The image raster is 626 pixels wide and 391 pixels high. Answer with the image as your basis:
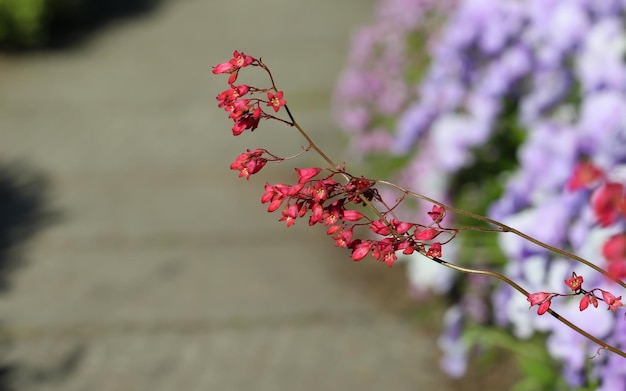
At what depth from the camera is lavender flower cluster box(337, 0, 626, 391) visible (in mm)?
1986

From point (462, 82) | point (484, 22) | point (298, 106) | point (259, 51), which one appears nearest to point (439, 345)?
point (462, 82)

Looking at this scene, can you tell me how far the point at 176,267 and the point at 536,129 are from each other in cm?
197

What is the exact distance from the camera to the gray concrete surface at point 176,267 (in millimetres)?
3328

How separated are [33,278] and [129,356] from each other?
88 cm

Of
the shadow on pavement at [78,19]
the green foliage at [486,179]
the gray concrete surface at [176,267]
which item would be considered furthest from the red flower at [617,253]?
the shadow on pavement at [78,19]

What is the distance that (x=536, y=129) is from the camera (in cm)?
272

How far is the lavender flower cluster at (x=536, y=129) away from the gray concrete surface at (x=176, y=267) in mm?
456

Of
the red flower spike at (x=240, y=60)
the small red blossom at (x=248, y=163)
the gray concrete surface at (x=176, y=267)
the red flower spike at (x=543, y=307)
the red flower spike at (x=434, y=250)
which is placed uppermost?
the gray concrete surface at (x=176, y=267)

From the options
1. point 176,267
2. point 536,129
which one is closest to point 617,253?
point 536,129

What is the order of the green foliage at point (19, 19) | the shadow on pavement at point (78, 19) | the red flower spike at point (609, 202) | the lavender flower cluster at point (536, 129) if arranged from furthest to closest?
the shadow on pavement at point (78, 19), the green foliage at point (19, 19), the lavender flower cluster at point (536, 129), the red flower spike at point (609, 202)

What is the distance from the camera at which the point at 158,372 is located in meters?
3.30

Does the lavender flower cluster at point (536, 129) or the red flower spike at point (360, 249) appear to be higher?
the lavender flower cluster at point (536, 129)

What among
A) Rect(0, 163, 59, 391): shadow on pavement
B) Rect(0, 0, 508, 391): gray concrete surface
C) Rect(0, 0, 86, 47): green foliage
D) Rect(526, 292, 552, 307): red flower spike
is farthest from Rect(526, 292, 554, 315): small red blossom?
Rect(0, 0, 86, 47): green foliage

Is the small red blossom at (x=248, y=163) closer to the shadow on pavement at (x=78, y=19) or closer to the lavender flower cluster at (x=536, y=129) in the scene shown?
the lavender flower cluster at (x=536, y=129)
